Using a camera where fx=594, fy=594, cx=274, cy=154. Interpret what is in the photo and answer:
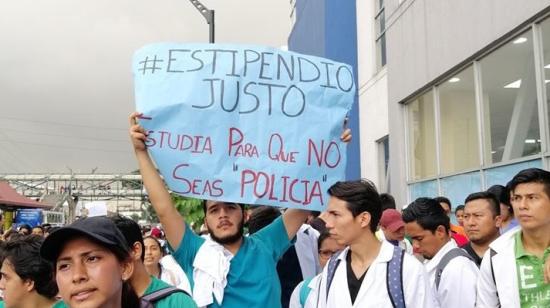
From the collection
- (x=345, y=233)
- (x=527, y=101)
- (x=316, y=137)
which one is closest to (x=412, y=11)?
(x=527, y=101)

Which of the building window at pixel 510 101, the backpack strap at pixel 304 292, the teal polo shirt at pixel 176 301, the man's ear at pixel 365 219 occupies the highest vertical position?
the building window at pixel 510 101

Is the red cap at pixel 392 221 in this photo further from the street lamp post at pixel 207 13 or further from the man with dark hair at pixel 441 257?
the street lamp post at pixel 207 13

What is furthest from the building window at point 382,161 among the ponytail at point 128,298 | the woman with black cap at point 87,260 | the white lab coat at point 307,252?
the woman with black cap at point 87,260

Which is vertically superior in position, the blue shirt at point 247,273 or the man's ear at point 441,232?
the man's ear at point 441,232

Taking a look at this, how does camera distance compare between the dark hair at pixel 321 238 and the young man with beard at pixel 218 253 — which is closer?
the young man with beard at pixel 218 253

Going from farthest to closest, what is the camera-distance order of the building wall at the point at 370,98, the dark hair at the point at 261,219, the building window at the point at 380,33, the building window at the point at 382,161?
the building window at the point at 382,161 → the building wall at the point at 370,98 → the building window at the point at 380,33 → the dark hair at the point at 261,219

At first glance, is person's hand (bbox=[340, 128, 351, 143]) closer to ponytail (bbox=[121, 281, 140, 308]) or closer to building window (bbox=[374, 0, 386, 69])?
ponytail (bbox=[121, 281, 140, 308])

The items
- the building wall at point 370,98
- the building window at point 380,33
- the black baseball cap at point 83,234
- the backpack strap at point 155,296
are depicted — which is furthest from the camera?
the building wall at point 370,98

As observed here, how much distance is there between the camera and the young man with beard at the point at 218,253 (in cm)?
323

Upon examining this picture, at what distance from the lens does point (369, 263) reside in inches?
121

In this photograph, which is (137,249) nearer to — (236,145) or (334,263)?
(236,145)

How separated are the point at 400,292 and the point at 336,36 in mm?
16600

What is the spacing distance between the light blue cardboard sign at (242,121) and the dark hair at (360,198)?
1.54 ft

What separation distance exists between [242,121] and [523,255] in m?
1.79
